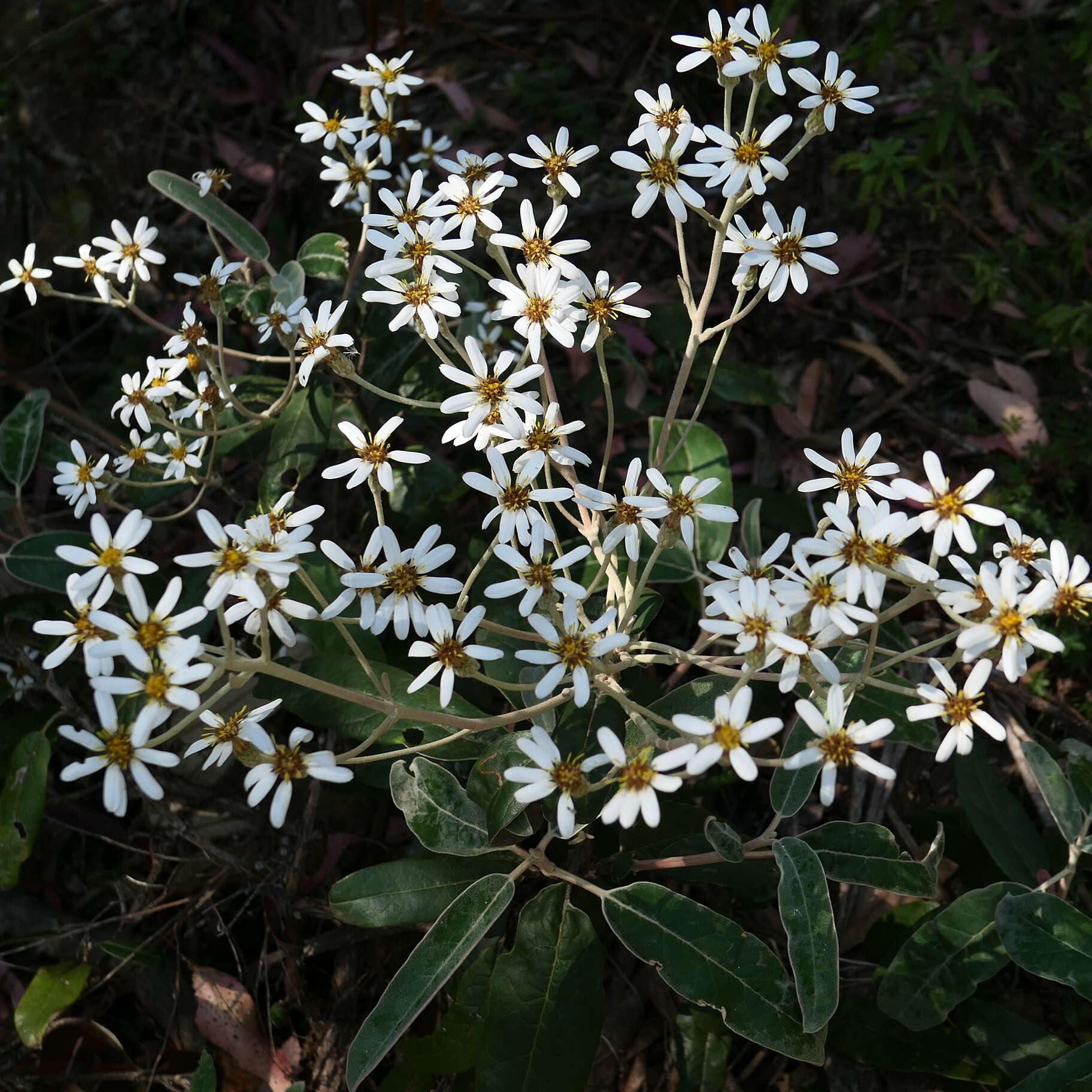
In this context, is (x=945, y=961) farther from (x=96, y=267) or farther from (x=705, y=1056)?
(x=96, y=267)

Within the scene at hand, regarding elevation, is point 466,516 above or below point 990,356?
above

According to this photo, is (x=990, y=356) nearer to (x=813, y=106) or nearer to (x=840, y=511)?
(x=813, y=106)

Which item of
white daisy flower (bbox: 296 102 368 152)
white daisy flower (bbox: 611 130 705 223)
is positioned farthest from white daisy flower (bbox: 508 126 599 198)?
Result: white daisy flower (bbox: 296 102 368 152)

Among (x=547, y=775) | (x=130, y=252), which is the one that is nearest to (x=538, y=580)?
(x=547, y=775)

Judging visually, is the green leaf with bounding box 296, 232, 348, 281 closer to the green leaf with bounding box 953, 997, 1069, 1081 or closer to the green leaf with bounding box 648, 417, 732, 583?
the green leaf with bounding box 648, 417, 732, 583

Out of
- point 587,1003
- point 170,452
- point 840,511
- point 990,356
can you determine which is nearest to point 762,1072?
point 587,1003

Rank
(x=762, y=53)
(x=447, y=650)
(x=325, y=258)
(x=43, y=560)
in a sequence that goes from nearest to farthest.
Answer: (x=447, y=650)
(x=762, y=53)
(x=43, y=560)
(x=325, y=258)

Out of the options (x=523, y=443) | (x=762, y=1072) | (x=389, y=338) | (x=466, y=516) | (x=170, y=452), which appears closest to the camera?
(x=523, y=443)
